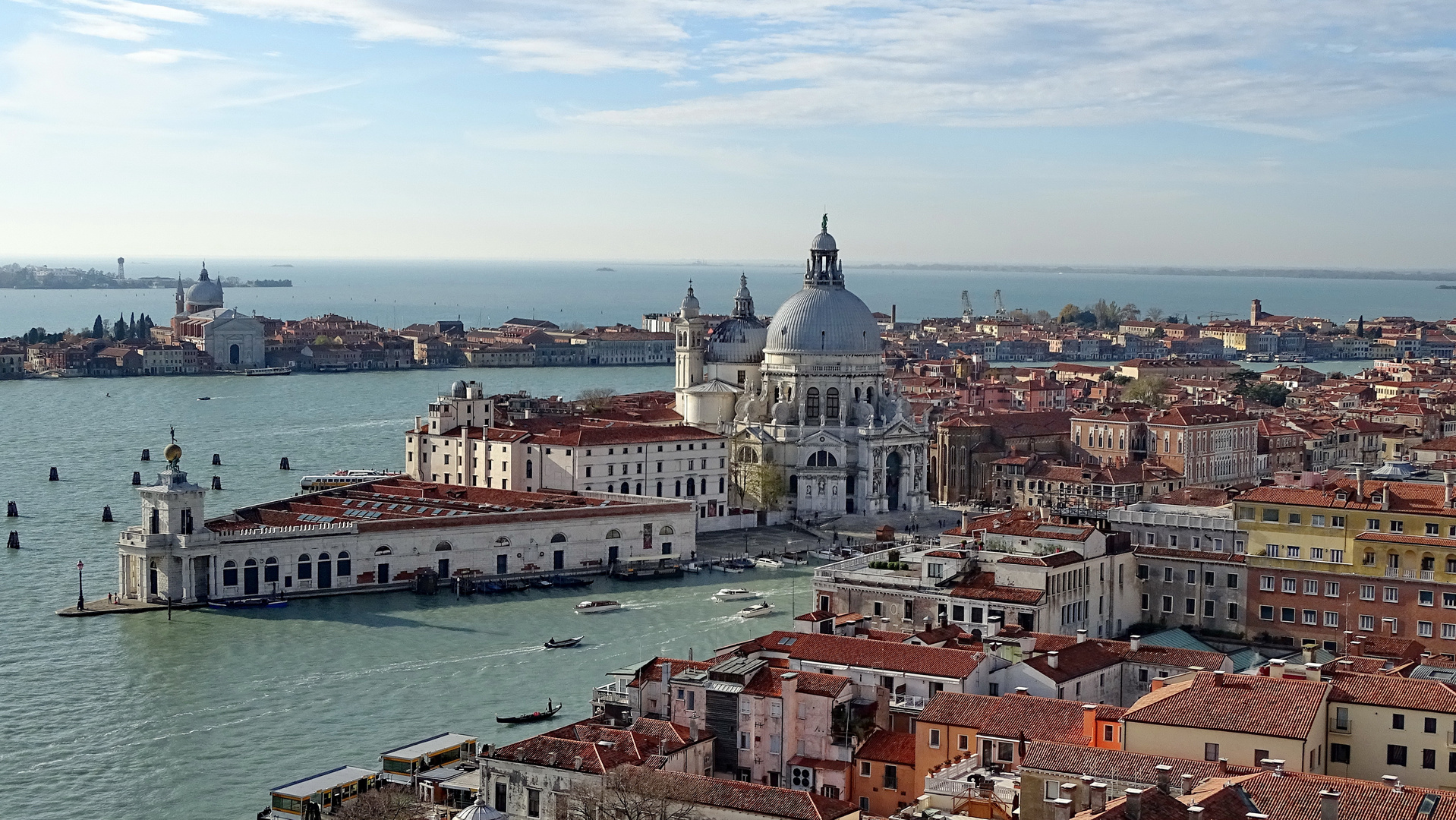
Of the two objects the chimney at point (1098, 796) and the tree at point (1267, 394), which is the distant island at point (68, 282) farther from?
the chimney at point (1098, 796)

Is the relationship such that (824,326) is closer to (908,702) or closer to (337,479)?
(337,479)

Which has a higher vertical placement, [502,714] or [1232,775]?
[1232,775]

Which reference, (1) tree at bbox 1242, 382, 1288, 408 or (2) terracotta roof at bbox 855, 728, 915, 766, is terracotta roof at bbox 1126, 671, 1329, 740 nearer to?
(2) terracotta roof at bbox 855, 728, 915, 766

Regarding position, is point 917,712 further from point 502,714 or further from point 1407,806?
point 502,714

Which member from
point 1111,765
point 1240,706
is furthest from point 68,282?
point 1111,765

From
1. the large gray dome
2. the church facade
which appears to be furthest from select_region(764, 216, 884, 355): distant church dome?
the church facade

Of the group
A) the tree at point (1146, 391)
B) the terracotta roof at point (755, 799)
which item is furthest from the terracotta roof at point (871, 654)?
the tree at point (1146, 391)

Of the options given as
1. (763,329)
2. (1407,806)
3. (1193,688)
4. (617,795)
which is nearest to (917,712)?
(1193,688)
